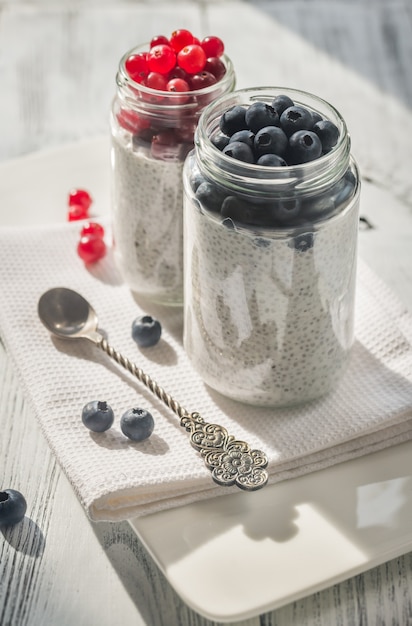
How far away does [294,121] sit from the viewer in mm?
1061

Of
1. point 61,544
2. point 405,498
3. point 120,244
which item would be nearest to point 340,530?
point 405,498

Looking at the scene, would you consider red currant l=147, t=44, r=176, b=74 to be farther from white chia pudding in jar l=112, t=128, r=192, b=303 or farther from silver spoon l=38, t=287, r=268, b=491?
silver spoon l=38, t=287, r=268, b=491

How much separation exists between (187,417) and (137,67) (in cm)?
50

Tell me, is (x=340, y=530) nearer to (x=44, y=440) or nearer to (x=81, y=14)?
(x=44, y=440)

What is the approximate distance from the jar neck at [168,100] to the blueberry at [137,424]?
402mm

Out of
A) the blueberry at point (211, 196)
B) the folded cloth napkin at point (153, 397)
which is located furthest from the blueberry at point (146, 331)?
the blueberry at point (211, 196)

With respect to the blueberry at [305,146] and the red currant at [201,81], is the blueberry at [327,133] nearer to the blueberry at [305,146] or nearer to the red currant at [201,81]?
the blueberry at [305,146]

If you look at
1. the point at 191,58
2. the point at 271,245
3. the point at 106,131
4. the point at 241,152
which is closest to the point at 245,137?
the point at 241,152

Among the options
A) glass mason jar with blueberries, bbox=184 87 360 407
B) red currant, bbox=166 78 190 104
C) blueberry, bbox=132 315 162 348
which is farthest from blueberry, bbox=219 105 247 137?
blueberry, bbox=132 315 162 348

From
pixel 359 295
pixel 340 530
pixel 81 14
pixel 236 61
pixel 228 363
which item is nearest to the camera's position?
pixel 340 530

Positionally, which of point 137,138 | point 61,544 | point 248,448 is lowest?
point 61,544

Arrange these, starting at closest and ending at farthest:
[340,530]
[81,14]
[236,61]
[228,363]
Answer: [340,530] < [228,363] < [236,61] < [81,14]

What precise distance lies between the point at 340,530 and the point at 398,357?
0.30 metres

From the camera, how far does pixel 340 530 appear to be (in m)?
1.05
